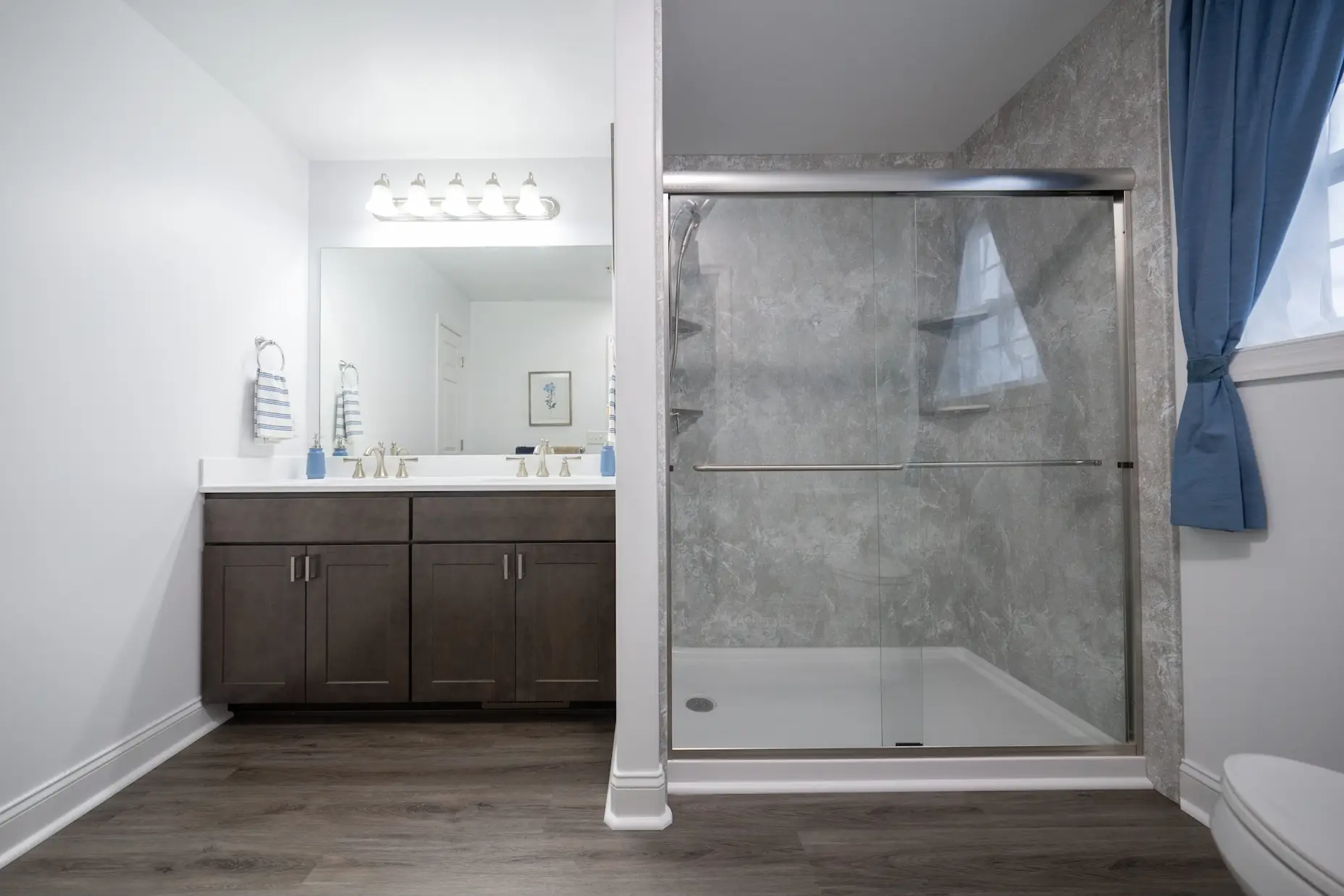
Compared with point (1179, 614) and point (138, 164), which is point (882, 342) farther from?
point (138, 164)

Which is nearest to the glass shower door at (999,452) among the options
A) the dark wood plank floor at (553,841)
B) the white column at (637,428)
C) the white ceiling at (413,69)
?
the dark wood plank floor at (553,841)

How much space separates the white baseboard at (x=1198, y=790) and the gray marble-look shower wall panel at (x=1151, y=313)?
0.11 feet

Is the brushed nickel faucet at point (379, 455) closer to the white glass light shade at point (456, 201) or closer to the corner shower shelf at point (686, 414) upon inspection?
the white glass light shade at point (456, 201)

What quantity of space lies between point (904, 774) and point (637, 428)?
1262 millimetres

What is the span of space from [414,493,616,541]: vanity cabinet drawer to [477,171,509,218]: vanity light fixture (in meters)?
1.33

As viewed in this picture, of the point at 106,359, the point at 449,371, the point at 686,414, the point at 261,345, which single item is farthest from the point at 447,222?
the point at 686,414

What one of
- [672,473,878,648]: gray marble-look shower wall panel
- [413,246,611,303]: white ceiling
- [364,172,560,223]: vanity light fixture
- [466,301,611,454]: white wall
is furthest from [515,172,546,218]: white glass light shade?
[672,473,878,648]: gray marble-look shower wall panel

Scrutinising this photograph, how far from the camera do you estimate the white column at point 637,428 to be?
165 centimetres

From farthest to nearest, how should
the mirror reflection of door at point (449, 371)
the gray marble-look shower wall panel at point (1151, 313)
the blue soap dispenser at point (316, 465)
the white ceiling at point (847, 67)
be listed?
the mirror reflection of door at point (449, 371)
the blue soap dispenser at point (316, 465)
the white ceiling at point (847, 67)
the gray marble-look shower wall panel at point (1151, 313)

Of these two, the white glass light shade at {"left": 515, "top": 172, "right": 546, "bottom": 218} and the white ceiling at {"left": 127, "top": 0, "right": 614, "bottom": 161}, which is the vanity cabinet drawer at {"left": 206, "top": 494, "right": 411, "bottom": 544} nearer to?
the white glass light shade at {"left": 515, "top": 172, "right": 546, "bottom": 218}

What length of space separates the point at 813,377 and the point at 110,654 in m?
2.21

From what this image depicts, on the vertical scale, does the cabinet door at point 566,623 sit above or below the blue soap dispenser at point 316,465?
below

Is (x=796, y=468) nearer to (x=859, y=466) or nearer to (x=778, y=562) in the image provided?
(x=859, y=466)

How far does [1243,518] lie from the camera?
152 centimetres
